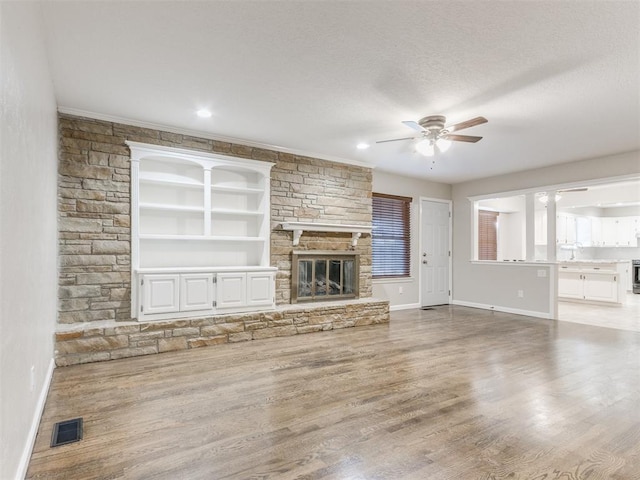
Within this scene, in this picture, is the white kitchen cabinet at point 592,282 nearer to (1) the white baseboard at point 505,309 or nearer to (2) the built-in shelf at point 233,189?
(1) the white baseboard at point 505,309

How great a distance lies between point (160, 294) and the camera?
4.14 metres

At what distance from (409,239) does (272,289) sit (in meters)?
3.36

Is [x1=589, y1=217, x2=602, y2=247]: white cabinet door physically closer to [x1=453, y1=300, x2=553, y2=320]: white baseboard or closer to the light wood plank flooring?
the light wood plank flooring

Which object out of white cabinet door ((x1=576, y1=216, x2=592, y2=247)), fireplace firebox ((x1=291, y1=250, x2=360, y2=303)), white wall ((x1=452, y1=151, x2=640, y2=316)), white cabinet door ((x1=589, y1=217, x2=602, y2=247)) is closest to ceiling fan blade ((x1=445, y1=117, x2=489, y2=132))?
fireplace firebox ((x1=291, y1=250, x2=360, y2=303))

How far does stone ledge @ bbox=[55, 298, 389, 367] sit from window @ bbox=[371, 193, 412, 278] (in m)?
1.21

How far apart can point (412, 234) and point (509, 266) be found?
6.09 ft

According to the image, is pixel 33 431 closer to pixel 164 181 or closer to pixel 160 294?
pixel 160 294

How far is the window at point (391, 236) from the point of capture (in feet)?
22.3

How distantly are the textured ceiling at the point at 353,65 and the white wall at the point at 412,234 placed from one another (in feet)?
7.25

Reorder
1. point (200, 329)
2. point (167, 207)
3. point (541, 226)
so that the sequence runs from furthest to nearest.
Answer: point (541, 226)
point (167, 207)
point (200, 329)

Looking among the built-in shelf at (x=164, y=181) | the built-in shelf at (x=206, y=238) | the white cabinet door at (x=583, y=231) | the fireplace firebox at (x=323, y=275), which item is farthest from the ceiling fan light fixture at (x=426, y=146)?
the white cabinet door at (x=583, y=231)

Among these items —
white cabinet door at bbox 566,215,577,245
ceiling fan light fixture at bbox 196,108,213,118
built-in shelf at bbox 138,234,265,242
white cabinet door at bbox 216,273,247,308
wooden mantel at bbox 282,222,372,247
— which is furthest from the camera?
white cabinet door at bbox 566,215,577,245

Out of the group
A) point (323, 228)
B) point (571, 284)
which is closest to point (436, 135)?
point (323, 228)

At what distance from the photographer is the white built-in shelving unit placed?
4.25 metres
